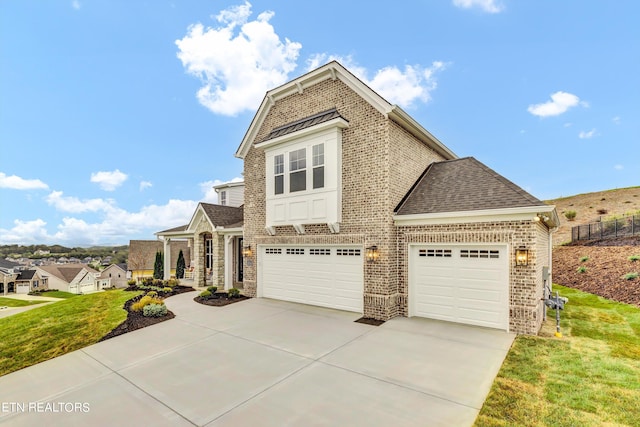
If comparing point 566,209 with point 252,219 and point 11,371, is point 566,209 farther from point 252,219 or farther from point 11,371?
point 11,371

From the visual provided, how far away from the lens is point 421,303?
8.65 metres

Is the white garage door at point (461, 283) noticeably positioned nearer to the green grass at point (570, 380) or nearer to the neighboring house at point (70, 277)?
the green grass at point (570, 380)

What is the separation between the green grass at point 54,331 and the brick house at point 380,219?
5.48 metres

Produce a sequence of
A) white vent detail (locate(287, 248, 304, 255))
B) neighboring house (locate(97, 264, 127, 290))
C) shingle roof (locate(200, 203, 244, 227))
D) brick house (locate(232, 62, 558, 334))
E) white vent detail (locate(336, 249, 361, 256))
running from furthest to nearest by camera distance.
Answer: neighboring house (locate(97, 264, 127, 290)), shingle roof (locate(200, 203, 244, 227)), white vent detail (locate(287, 248, 304, 255)), white vent detail (locate(336, 249, 361, 256)), brick house (locate(232, 62, 558, 334))

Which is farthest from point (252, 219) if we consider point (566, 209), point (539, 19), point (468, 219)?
point (566, 209)

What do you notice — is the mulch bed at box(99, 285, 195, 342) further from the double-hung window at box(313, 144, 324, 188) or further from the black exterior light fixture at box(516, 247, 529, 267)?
the black exterior light fixture at box(516, 247, 529, 267)

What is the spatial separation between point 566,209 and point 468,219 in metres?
30.6

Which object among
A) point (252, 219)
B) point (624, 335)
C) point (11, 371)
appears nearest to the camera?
point (11, 371)

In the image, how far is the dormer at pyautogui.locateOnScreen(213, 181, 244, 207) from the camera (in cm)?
2162

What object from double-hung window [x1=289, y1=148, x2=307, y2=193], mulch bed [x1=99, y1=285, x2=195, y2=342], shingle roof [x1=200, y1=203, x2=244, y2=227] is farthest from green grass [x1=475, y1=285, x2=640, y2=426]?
shingle roof [x1=200, y1=203, x2=244, y2=227]

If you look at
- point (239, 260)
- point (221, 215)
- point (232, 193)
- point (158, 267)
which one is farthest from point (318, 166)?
point (158, 267)

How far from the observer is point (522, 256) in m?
6.98

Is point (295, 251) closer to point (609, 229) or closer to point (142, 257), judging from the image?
point (609, 229)

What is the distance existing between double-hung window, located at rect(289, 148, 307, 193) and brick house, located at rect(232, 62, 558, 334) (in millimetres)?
44
